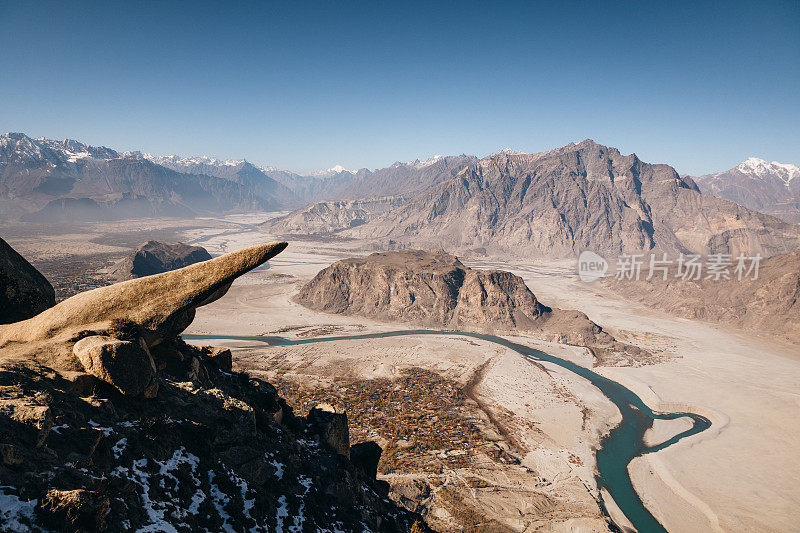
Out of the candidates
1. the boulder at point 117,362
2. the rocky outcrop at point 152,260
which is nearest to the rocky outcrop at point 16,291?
the boulder at point 117,362

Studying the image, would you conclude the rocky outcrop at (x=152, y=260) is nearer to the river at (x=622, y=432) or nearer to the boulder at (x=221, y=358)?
the river at (x=622, y=432)

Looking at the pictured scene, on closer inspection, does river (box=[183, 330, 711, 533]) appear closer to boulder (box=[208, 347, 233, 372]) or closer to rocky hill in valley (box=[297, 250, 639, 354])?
rocky hill in valley (box=[297, 250, 639, 354])

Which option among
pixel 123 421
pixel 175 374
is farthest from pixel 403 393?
pixel 123 421

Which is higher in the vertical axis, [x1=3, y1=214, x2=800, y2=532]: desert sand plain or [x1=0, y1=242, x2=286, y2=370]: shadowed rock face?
[x1=0, y1=242, x2=286, y2=370]: shadowed rock face

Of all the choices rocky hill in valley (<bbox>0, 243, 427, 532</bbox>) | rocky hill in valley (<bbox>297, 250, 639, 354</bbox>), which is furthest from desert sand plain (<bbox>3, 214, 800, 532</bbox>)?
rocky hill in valley (<bbox>0, 243, 427, 532</bbox>)

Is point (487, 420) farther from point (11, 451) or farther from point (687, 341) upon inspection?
point (687, 341)

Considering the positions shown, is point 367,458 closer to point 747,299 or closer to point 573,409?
point 573,409
